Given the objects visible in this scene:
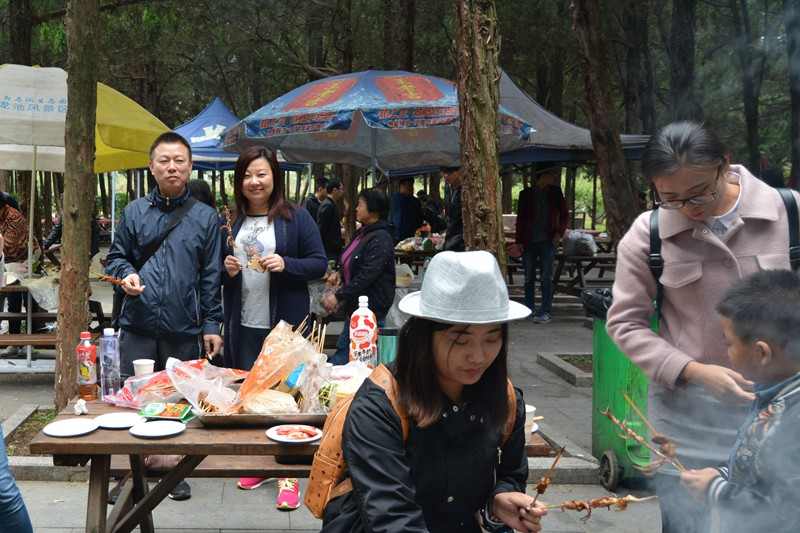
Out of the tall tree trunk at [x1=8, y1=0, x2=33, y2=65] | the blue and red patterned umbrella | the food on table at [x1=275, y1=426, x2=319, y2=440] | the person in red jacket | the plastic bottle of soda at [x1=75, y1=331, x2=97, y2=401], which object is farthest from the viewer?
the tall tree trunk at [x1=8, y1=0, x2=33, y2=65]

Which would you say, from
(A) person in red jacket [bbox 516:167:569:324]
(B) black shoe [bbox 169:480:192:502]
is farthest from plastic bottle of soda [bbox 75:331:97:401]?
(A) person in red jacket [bbox 516:167:569:324]

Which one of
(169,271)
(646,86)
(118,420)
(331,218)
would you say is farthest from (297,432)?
(646,86)

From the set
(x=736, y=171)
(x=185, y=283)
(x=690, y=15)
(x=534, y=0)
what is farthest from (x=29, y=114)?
(x=534, y=0)

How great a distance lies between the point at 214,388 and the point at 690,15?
11.4 meters

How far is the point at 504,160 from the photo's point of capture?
42.1ft

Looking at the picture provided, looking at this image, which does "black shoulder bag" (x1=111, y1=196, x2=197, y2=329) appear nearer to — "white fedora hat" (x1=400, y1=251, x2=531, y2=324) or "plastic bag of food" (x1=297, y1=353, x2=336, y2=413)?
"plastic bag of food" (x1=297, y1=353, x2=336, y2=413)

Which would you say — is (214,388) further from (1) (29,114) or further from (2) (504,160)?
(2) (504,160)

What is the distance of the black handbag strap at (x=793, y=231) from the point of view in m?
2.47

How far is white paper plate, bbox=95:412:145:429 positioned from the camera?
3.15 m

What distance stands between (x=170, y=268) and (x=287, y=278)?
0.69 meters

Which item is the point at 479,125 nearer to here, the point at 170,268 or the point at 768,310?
the point at 170,268

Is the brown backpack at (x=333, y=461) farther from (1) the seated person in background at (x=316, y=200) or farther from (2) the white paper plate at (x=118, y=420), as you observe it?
(1) the seated person in background at (x=316, y=200)

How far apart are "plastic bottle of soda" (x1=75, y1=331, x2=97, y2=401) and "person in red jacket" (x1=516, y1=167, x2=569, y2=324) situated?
26.4ft

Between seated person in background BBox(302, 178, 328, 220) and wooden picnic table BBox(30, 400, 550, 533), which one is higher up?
seated person in background BBox(302, 178, 328, 220)
